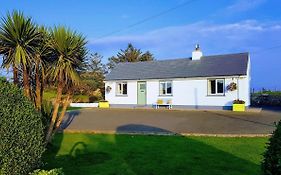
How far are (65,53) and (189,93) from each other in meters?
21.3

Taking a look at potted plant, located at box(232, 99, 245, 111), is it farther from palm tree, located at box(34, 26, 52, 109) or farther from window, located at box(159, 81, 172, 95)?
palm tree, located at box(34, 26, 52, 109)

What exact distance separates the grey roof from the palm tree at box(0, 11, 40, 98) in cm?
2092

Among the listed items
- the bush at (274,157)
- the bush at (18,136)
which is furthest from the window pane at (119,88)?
the bush at (274,157)

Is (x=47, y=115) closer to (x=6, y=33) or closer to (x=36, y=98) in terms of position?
(x=36, y=98)

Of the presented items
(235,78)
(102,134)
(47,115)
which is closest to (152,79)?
(235,78)

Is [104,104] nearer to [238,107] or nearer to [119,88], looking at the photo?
[119,88]

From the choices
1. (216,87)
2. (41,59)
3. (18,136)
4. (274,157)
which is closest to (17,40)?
(41,59)

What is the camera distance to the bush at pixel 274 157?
11.8ft

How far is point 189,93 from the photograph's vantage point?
1163 inches

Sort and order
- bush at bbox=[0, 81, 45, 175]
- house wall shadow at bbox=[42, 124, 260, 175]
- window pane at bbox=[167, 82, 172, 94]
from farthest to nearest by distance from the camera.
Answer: window pane at bbox=[167, 82, 172, 94] → house wall shadow at bbox=[42, 124, 260, 175] → bush at bbox=[0, 81, 45, 175]

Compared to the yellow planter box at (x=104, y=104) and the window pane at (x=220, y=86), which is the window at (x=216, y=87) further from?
the yellow planter box at (x=104, y=104)

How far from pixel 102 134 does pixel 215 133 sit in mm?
5049

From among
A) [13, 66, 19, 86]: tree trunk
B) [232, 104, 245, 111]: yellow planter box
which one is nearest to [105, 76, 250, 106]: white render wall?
[232, 104, 245, 111]: yellow planter box

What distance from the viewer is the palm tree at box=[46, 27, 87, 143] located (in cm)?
925
